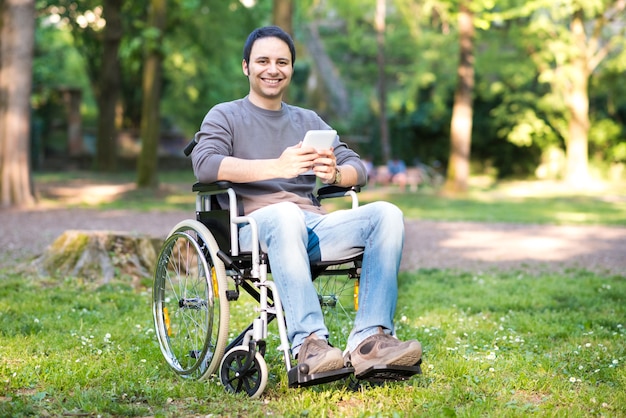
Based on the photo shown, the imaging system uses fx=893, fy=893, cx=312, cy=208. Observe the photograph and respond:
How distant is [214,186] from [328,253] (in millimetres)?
541

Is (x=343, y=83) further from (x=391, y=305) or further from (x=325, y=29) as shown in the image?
(x=391, y=305)

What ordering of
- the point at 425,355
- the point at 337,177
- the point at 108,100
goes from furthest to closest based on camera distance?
1. the point at 108,100
2. the point at 425,355
3. the point at 337,177

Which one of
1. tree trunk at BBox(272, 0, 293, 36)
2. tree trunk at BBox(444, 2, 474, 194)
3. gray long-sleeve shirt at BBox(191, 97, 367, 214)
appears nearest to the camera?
gray long-sleeve shirt at BBox(191, 97, 367, 214)

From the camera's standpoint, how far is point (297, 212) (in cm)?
349

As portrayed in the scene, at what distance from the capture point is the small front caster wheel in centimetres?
338

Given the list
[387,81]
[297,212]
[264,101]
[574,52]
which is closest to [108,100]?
[574,52]

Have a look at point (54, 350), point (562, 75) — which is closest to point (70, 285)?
point (54, 350)

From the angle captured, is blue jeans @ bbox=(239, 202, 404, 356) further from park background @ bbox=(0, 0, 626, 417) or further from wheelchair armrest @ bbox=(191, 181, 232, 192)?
park background @ bbox=(0, 0, 626, 417)

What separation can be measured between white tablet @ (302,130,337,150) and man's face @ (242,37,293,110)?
1.40ft

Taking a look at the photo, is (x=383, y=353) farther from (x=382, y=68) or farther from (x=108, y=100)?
(x=108, y=100)

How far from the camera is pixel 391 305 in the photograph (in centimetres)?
350

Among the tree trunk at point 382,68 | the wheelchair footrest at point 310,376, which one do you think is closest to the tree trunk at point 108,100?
the tree trunk at point 382,68

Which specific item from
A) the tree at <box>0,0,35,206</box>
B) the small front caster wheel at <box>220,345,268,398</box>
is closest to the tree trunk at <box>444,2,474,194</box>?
the tree at <box>0,0,35,206</box>

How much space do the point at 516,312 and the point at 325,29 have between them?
1224 inches
